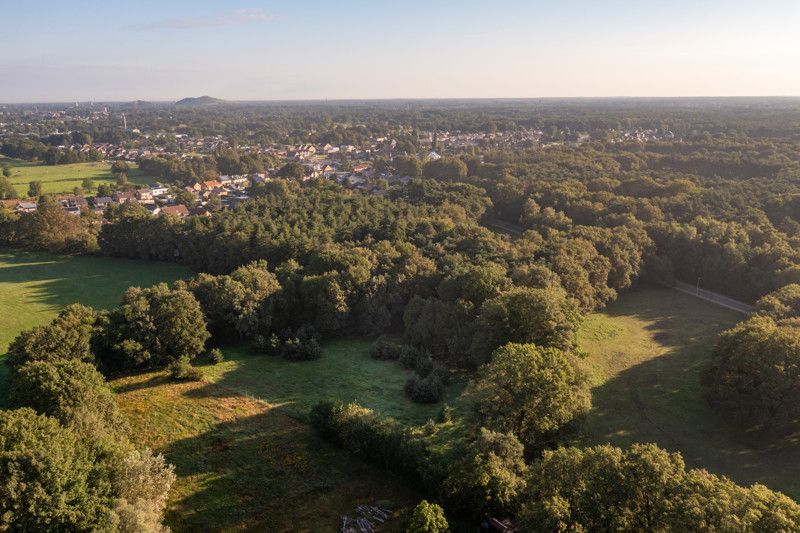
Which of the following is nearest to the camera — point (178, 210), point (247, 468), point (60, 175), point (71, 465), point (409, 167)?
point (71, 465)

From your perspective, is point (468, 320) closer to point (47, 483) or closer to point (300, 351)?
point (300, 351)

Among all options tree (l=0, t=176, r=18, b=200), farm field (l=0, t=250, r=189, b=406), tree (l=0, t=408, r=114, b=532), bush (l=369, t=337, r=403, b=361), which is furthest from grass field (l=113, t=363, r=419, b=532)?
tree (l=0, t=176, r=18, b=200)

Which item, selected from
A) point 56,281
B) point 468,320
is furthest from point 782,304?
point 56,281

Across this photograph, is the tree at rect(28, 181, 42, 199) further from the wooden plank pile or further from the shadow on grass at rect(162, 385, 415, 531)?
the wooden plank pile

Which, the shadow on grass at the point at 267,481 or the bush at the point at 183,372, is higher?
the bush at the point at 183,372

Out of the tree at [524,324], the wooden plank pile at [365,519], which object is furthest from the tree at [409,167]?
the wooden plank pile at [365,519]

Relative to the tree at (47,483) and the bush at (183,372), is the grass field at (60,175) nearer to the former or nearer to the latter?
Answer: the bush at (183,372)

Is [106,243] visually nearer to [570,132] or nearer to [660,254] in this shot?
[660,254]
